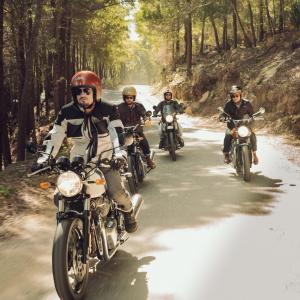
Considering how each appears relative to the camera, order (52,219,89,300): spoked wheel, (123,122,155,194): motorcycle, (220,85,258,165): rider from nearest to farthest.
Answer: (52,219,89,300): spoked wheel → (123,122,155,194): motorcycle → (220,85,258,165): rider

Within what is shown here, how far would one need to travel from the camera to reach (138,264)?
5.17m

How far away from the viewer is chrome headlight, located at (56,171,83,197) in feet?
13.0

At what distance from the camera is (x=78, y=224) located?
4.32 metres

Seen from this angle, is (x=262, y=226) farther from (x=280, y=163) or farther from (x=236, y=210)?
(x=280, y=163)

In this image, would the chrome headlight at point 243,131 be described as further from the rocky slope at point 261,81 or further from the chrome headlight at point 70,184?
the rocky slope at point 261,81

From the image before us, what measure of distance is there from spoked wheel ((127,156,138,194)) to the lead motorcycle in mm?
3751

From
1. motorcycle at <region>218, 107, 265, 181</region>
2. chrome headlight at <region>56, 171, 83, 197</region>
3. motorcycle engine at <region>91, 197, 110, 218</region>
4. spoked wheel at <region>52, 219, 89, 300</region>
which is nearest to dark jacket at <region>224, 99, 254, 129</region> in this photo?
motorcycle at <region>218, 107, 265, 181</region>

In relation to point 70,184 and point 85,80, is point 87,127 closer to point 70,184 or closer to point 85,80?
point 85,80

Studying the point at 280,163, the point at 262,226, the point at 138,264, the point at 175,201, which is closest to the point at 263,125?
the point at 280,163

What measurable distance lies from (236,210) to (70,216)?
12.5 feet

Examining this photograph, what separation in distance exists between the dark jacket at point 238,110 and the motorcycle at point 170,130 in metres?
2.12

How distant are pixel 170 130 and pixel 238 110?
2.43m

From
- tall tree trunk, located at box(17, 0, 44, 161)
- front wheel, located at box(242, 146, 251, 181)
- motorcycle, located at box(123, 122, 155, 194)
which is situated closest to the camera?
motorcycle, located at box(123, 122, 155, 194)

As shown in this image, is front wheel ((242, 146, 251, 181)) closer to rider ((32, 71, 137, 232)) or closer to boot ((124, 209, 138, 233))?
boot ((124, 209, 138, 233))
